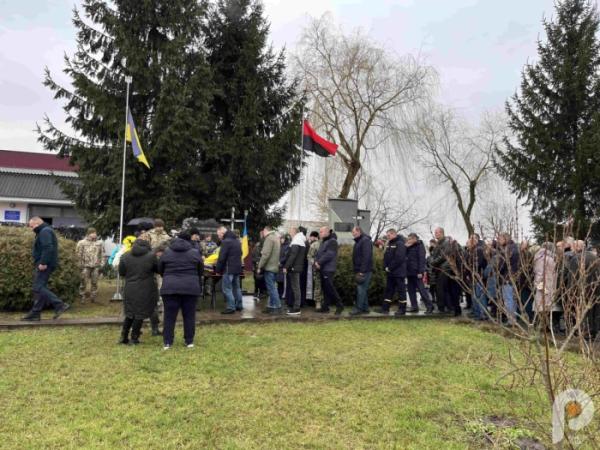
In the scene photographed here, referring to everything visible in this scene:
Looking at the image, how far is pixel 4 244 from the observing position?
9875 mm

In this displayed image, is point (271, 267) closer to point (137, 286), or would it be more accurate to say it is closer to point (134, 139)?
point (137, 286)

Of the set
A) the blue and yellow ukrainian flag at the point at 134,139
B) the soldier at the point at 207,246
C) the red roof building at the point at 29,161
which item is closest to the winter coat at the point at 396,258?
the soldier at the point at 207,246

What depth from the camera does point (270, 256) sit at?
10609 millimetres

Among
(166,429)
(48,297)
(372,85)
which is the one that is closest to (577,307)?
(166,429)

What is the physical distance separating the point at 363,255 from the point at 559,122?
15.3m

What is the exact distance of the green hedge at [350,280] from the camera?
12164mm

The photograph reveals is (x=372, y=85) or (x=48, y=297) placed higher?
(x=372, y=85)

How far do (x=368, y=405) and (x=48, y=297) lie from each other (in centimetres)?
626

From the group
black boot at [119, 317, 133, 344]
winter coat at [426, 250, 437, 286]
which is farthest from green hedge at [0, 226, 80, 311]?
winter coat at [426, 250, 437, 286]

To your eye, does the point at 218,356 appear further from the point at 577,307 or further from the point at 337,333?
the point at 577,307

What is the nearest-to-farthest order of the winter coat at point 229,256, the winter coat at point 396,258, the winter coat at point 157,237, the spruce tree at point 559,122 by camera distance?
the winter coat at point 157,237
the winter coat at point 229,256
the winter coat at point 396,258
the spruce tree at point 559,122

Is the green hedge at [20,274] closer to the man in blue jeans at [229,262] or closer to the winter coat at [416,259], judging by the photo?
the man in blue jeans at [229,262]

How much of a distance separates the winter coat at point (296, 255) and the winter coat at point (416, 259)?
226 centimetres

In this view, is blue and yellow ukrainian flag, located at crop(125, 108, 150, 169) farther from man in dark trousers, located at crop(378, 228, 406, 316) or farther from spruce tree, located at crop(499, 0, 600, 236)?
spruce tree, located at crop(499, 0, 600, 236)
